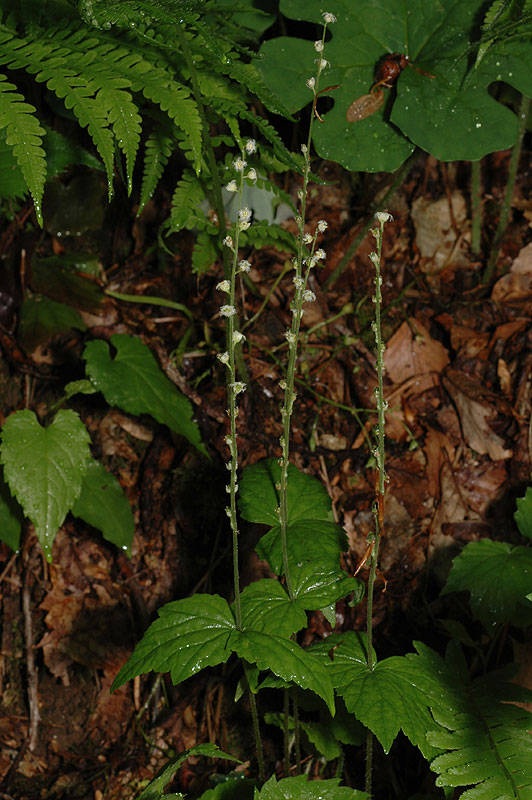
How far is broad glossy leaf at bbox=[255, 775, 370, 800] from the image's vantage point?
5.60 ft

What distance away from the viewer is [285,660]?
163cm

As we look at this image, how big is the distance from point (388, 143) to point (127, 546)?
6.27 ft

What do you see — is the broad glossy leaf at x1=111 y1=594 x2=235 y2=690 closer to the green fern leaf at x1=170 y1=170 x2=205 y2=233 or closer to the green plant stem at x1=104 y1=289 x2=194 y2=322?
the green fern leaf at x1=170 y1=170 x2=205 y2=233

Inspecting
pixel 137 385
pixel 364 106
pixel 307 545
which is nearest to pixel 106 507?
pixel 137 385

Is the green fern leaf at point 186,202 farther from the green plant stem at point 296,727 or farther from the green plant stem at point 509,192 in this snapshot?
the green plant stem at point 296,727

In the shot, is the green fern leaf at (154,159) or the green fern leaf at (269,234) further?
the green fern leaf at (269,234)

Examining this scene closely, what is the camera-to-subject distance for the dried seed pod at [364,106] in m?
2.77

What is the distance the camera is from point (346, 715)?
2266 millimetres

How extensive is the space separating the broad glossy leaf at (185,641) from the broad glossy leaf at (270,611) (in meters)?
0.05

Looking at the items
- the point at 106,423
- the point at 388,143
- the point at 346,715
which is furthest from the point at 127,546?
the point at 388,143

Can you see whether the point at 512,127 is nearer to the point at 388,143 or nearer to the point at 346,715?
the point at 388,143

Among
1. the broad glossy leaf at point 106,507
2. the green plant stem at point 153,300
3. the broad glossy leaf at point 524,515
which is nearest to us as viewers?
the broad glossy leaf at point 524,515

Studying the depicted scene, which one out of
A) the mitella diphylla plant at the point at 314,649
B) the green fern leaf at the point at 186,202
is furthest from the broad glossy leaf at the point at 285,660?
the green fern leaf at the point at 186,202

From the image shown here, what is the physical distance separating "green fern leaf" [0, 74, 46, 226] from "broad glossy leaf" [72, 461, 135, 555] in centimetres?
128
